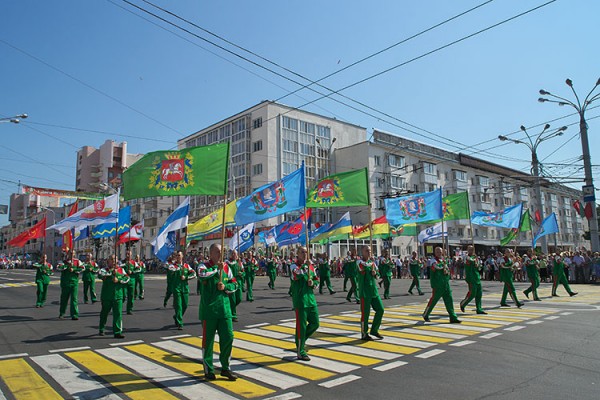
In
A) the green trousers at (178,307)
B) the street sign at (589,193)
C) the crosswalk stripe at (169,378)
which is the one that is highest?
the street sign at (589,193)

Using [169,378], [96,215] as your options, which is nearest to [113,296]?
[169,378]

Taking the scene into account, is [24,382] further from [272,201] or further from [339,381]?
[272,201]

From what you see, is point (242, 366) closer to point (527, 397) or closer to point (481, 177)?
point (527, 397)

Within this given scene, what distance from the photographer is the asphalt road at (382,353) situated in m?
5.97

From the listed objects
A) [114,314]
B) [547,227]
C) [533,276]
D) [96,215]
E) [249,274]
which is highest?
[96,215]

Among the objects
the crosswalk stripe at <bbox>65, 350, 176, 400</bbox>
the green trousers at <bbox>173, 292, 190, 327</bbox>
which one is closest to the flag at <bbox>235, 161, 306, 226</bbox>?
the green trousers at <bbox>173, 292, 190, 327</bbox>

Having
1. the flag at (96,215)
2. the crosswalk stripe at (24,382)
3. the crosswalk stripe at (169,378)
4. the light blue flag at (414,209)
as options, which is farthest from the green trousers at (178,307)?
the light blue flag at (414,209)

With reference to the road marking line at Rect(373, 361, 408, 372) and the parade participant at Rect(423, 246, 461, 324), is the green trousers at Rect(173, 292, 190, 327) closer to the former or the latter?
the road marking line at Rect(373, 361, 408, 372)

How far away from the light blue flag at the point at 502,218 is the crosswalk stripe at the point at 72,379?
2156 centimetres

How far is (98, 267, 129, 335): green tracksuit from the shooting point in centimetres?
1062

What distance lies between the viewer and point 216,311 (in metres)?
6.79

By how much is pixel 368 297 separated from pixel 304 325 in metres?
2.27

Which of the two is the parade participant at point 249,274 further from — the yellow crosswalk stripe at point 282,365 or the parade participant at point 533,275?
the parade participant at point 533,275

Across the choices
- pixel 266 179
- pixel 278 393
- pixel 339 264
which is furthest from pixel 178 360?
pixel 266 179
